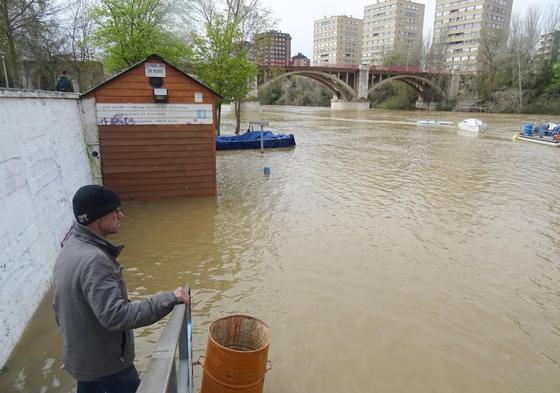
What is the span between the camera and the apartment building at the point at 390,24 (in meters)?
141

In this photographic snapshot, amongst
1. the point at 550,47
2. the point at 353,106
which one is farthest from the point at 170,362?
the point at 550,47

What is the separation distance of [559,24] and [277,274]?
3550 inches

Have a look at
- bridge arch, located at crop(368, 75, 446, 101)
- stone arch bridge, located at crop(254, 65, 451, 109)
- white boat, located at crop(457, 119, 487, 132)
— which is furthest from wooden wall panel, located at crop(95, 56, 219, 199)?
bridge arch, located at crop(368, 75, 446, 101)

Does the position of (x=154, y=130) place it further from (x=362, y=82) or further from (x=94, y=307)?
(x=362, y=82)

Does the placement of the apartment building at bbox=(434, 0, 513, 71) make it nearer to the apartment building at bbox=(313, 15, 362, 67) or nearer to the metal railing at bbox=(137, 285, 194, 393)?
the apartment building at bbox=(313, 15, 362, 67)

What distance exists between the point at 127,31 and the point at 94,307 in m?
Result: 16.8

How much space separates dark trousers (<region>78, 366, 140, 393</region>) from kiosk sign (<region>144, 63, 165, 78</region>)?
835cm

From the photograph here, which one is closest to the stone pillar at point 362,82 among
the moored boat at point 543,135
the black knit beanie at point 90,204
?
the moored boat at point 543,135

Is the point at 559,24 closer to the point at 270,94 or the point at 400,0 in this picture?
the point at 270,94

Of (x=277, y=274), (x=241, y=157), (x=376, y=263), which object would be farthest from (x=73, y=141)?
(x=241, y=157)

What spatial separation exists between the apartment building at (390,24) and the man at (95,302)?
5742 inches

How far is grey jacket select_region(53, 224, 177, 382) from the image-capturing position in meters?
2.15

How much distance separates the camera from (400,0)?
13938 cm

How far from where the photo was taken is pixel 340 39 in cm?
16250
